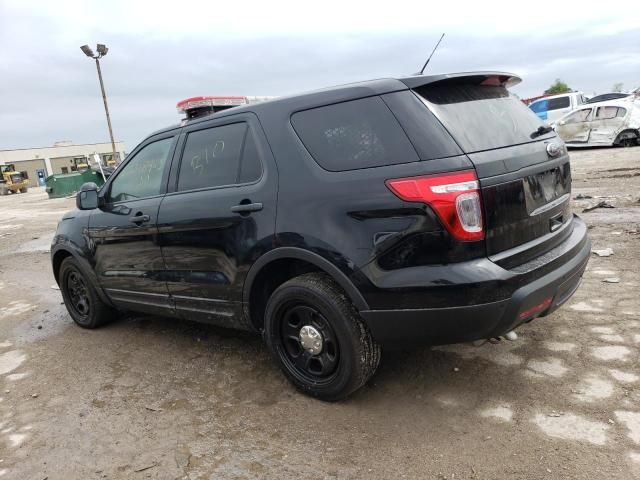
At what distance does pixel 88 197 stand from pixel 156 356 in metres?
1.52

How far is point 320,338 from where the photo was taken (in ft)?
10.2

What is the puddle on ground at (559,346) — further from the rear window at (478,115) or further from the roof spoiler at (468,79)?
the roof spoiler at (468,79)

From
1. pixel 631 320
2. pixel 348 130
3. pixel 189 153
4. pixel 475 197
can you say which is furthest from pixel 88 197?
pixel 631 320

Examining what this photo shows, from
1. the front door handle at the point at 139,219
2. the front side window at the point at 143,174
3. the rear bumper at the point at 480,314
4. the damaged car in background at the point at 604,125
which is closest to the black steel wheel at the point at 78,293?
the front side window at the point at 143,174

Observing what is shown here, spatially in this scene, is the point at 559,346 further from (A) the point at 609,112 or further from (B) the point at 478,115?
(A) the point at 609,112

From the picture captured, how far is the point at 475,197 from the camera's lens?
256 centimetres

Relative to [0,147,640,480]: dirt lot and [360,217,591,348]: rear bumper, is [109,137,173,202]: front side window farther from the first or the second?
[360,217,591,348]: rear bumper

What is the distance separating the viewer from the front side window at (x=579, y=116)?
1645 centimetres

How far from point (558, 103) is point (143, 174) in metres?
23.5

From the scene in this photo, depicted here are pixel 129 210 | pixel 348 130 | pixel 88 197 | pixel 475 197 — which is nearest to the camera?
pixel 475 197

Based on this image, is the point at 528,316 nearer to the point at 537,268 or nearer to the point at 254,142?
the point at 537,268

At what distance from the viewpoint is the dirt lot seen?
2.57 metres

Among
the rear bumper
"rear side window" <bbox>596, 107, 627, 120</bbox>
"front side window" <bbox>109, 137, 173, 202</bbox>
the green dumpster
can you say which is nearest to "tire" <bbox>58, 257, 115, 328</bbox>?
"front side window" <bbox>109, 137, 173, 202</bbox>

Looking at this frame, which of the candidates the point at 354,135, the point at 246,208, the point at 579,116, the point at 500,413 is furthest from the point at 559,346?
the point at 579,116
